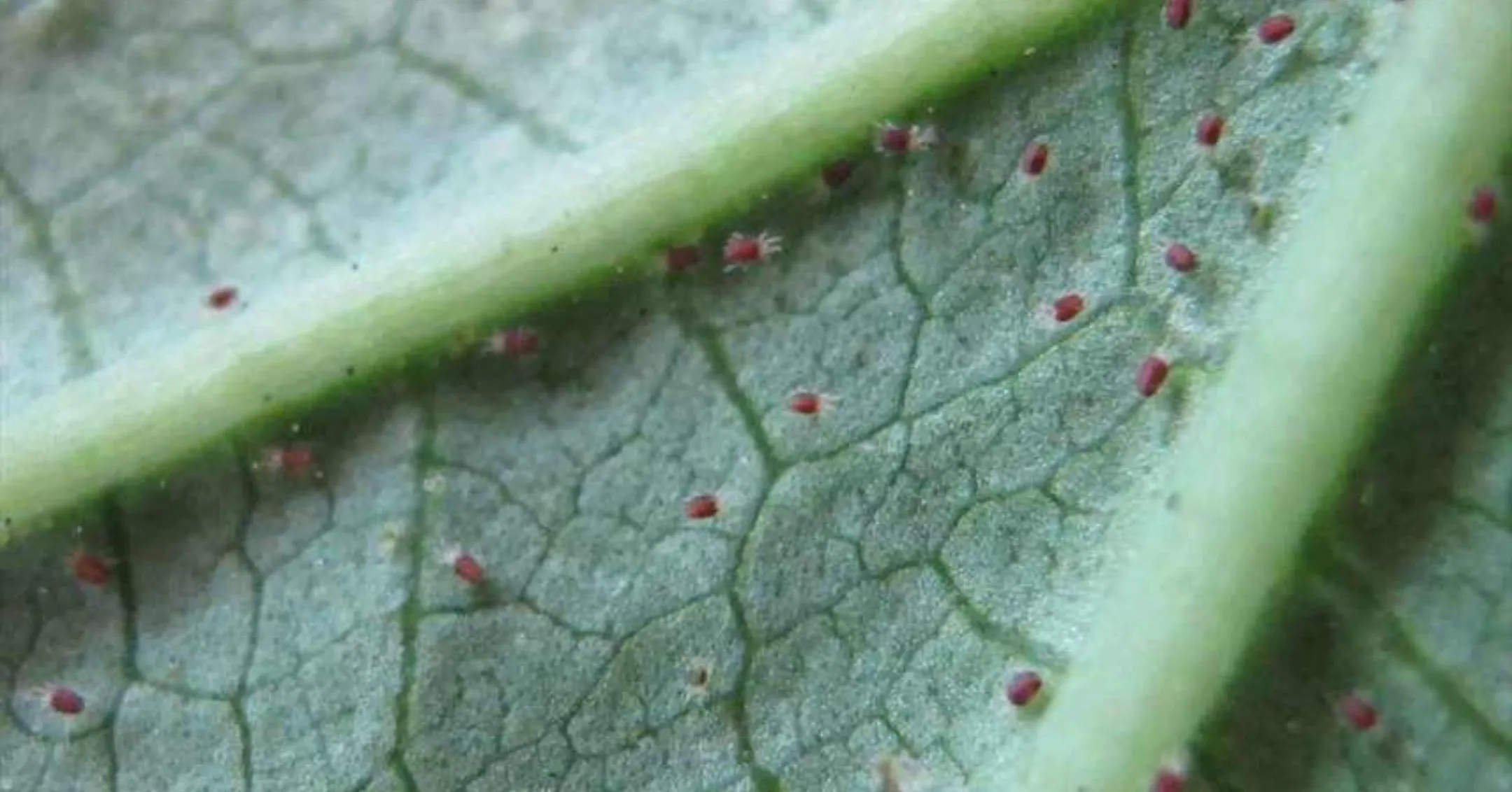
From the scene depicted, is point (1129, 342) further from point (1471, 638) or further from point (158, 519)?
point (158, 519)

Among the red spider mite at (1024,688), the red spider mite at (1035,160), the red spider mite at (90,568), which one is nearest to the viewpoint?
the red spider mite at (1024,688)

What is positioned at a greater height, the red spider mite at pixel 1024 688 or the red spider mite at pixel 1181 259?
the red spider mite at pixel 1181 259

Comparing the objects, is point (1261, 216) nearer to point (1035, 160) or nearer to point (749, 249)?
point (1035, 160)

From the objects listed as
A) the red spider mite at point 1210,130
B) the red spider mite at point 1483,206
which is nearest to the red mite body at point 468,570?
the red spider mite at point 1210,130

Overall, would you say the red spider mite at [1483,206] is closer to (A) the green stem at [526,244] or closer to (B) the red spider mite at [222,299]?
(A) the green stem at [526,244]

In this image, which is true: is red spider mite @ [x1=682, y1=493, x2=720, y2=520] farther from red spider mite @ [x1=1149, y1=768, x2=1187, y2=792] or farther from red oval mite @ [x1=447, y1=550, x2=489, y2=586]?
red spider mite @ [x1=1149, y1=768, x2=1187, y2=792]

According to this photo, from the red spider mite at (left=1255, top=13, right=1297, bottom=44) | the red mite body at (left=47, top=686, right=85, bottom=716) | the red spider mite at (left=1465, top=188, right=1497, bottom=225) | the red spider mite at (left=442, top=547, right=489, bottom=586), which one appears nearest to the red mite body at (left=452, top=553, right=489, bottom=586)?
the red spider mite at (left=442, top=547, right=489, bottom=586)
